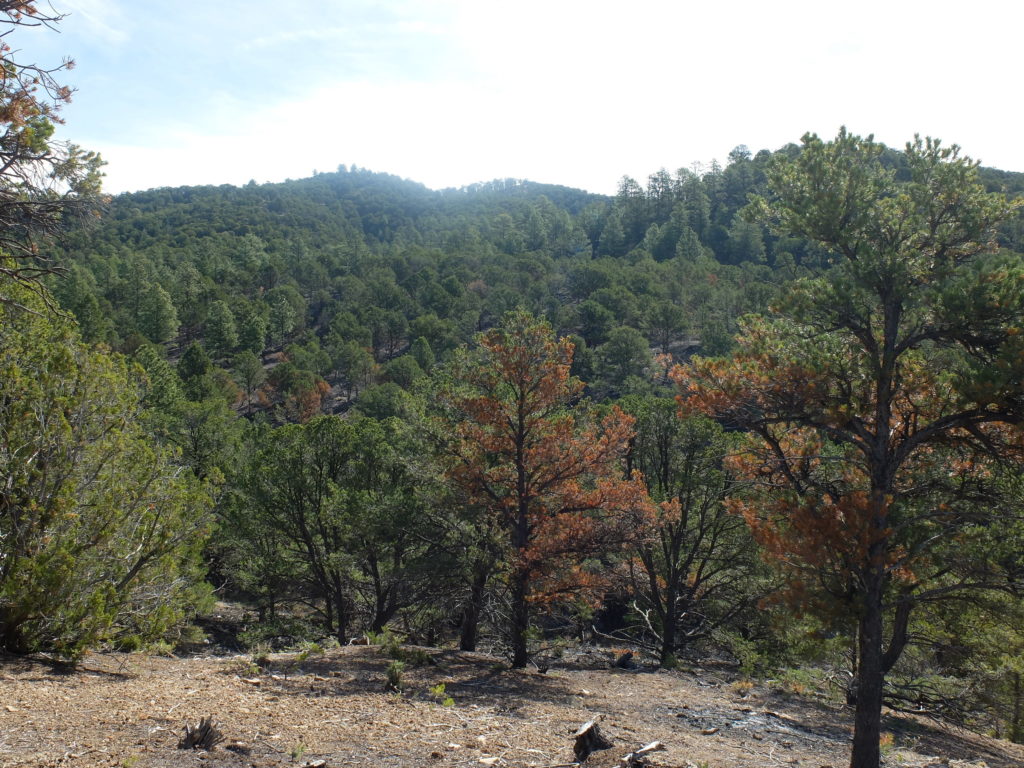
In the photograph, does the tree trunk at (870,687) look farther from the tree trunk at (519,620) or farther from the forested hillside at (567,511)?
the tree trunk at (519,620)

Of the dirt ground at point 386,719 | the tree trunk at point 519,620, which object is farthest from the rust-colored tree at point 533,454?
the dirt ground at point 386,719

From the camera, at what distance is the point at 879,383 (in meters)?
8.17

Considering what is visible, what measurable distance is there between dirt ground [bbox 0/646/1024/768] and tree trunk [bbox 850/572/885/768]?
724mm

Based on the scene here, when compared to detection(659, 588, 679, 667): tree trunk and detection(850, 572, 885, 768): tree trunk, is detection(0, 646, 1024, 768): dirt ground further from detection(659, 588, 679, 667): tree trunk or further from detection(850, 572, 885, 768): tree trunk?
detection(659, 588, 679, 667): tree trunk

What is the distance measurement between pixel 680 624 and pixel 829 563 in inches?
604

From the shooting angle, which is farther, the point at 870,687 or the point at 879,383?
the point at 879,383

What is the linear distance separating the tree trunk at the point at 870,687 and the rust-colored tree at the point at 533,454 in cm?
599

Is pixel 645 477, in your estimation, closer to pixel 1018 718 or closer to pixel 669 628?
pixel 669 628

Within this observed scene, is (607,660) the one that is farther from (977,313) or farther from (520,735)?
(977,313)

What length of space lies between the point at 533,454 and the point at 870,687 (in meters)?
7.57

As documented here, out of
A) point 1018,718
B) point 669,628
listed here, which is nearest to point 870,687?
point 669,628

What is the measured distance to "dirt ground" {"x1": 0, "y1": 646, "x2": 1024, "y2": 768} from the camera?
5883mm

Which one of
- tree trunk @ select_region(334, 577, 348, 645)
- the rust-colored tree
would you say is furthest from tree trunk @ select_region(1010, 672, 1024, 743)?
tree trunk @ select_region(334, 577, 348, 645)

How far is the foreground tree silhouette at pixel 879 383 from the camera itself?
25.3 ft
